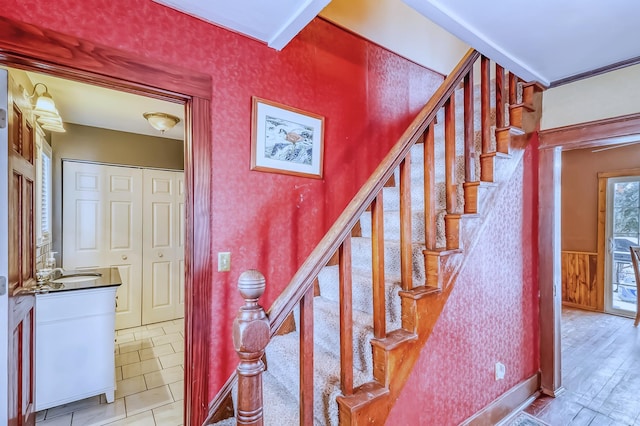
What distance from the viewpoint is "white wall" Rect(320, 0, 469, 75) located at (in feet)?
7.74

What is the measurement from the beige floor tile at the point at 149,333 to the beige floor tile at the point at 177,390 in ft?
4.25

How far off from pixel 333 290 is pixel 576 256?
472cm

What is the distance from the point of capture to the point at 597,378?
2.55 meters

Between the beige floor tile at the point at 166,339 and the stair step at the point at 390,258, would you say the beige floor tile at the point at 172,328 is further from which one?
the stair step at the point at 390,258

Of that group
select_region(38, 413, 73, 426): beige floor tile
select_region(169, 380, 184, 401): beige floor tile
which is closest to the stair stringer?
select_region(169, 380, 184, 401): beige floor tile

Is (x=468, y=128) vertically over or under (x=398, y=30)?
under

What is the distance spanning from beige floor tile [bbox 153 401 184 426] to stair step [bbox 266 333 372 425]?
2.97 ft

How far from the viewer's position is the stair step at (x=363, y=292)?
1521 millimetres

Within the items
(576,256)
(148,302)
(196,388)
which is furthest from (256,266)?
(576,256)

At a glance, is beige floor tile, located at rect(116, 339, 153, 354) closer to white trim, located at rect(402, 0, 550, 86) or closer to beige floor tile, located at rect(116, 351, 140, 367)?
beige floor tile, located at rect(116, 351, 140, 367)

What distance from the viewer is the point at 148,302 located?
156 inches

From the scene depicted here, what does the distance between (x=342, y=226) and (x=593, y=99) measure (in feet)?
7.15

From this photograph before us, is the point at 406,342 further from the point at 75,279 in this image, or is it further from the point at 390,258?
the point at 75,279

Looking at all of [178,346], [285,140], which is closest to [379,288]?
[285,140]
